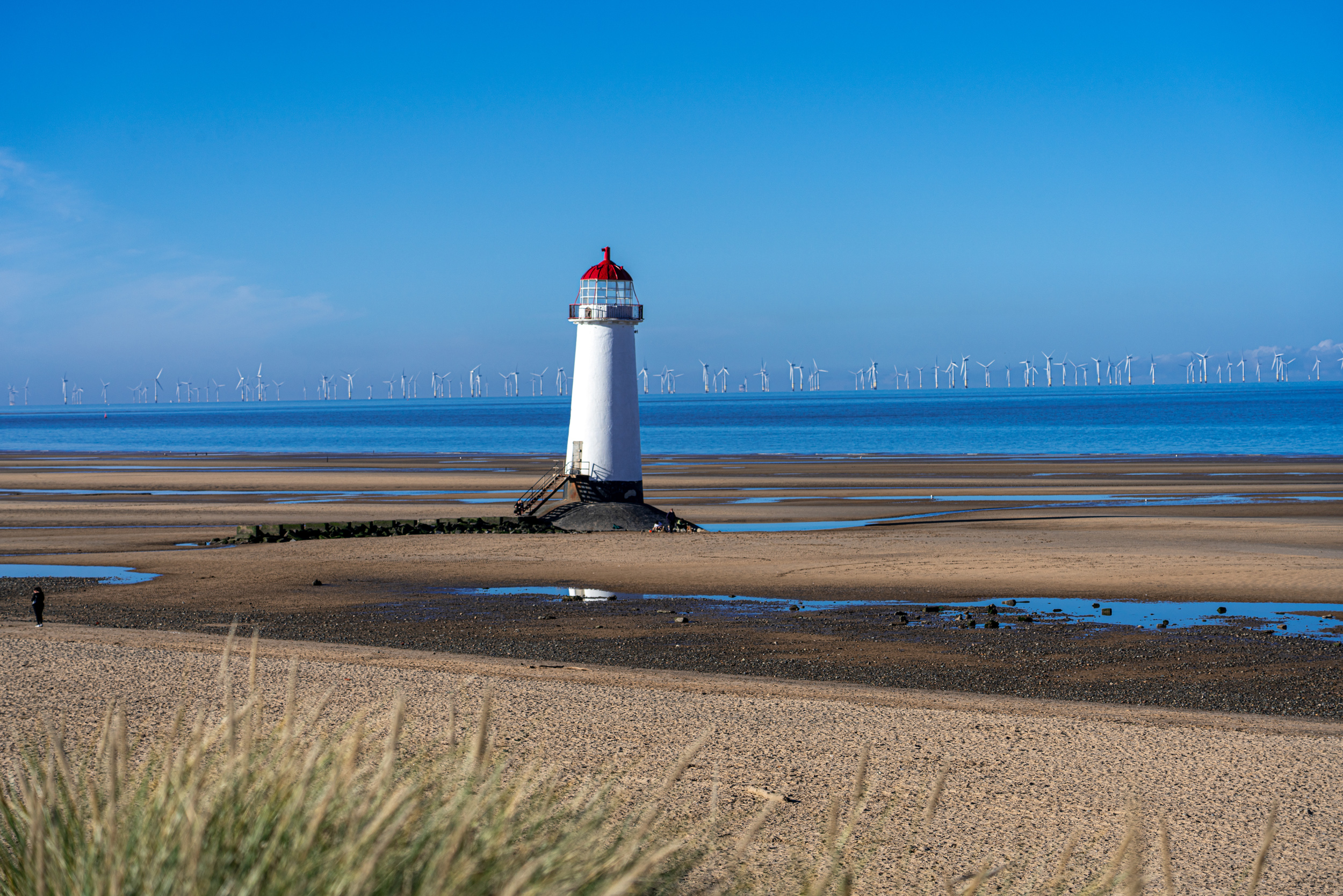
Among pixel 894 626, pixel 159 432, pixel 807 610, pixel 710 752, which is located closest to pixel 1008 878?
pixel 710 752

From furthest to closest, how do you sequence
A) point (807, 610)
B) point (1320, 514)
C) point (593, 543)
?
point (1320, 514) → point (593, 543) → point (807, 610)

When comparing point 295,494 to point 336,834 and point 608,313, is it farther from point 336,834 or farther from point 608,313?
point 336,834

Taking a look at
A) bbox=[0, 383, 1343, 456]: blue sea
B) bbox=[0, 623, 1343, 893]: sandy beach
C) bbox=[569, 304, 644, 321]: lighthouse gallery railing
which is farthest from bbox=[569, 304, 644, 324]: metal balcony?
bbox=[0, 383, 1343, 456]: blue sea

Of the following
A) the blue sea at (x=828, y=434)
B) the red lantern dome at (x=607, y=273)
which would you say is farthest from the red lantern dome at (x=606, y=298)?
the blue sea at (x=828, y=434)

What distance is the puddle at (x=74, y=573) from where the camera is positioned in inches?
1045

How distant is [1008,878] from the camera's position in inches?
289

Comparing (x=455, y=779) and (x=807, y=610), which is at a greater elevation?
(x=455, y=779)

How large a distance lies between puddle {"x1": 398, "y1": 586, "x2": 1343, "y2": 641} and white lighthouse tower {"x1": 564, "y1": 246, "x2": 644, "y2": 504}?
1103 cm

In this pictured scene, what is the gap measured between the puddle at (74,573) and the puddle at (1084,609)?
7458mm

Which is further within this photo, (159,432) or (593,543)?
(159,432)

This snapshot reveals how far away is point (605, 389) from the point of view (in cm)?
3519

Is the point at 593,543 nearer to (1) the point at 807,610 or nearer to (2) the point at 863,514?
(1) the point at 807,610

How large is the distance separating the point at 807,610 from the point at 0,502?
40.0 metres

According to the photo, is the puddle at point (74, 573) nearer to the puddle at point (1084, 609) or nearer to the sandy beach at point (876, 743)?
the puddle at point (1084, 609)
